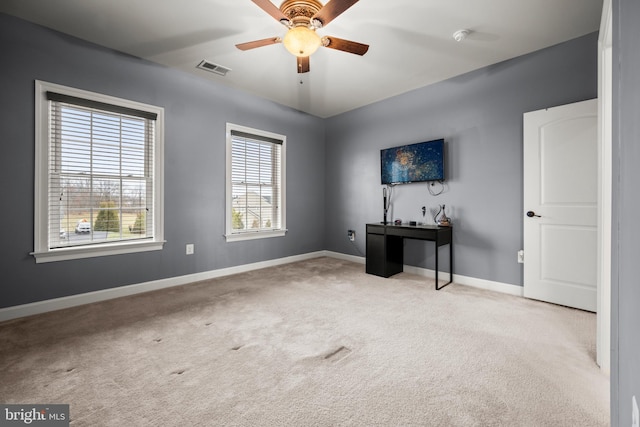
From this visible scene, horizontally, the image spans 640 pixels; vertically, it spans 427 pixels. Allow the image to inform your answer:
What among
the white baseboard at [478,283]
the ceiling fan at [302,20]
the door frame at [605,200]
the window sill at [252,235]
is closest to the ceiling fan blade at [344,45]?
the ceiling fan at [302,20]

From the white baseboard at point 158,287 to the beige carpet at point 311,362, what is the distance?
0.48 ft

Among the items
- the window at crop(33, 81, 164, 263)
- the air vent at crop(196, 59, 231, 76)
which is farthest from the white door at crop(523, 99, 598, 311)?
the window at crop(33, 81, 164, 263)

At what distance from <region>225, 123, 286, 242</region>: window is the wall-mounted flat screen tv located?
1.75 metres

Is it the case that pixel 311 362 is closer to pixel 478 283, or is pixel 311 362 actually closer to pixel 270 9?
pixel 270 9

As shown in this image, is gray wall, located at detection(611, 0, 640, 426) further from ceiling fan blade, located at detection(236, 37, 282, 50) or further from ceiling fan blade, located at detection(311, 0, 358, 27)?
ceiling fan blade, located at detection(236, 37, 282, 50)

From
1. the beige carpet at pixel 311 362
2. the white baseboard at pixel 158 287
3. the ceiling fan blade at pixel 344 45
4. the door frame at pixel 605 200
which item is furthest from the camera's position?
the white baseboard at pixel 158 287

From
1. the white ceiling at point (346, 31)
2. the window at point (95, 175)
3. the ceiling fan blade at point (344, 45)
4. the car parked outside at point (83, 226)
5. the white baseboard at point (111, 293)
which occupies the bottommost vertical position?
the white baseboard at point (111, 293)

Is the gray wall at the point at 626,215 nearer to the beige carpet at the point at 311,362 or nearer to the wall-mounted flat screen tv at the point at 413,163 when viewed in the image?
the beige carpet at the point at 311,362

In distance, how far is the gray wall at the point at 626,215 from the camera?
2.98ft

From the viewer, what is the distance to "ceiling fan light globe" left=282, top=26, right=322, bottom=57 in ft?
7.07

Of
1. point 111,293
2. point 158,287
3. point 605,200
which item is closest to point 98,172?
point 111,293

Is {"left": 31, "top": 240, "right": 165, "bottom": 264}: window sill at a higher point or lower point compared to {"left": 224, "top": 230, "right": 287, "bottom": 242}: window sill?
lower

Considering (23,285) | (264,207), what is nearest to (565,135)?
(264,207)

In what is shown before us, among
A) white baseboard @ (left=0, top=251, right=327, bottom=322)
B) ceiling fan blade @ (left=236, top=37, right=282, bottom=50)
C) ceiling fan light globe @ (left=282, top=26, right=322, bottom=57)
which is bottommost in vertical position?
white baseboard @ (left=0, top=251, right=327, bottom=322)
